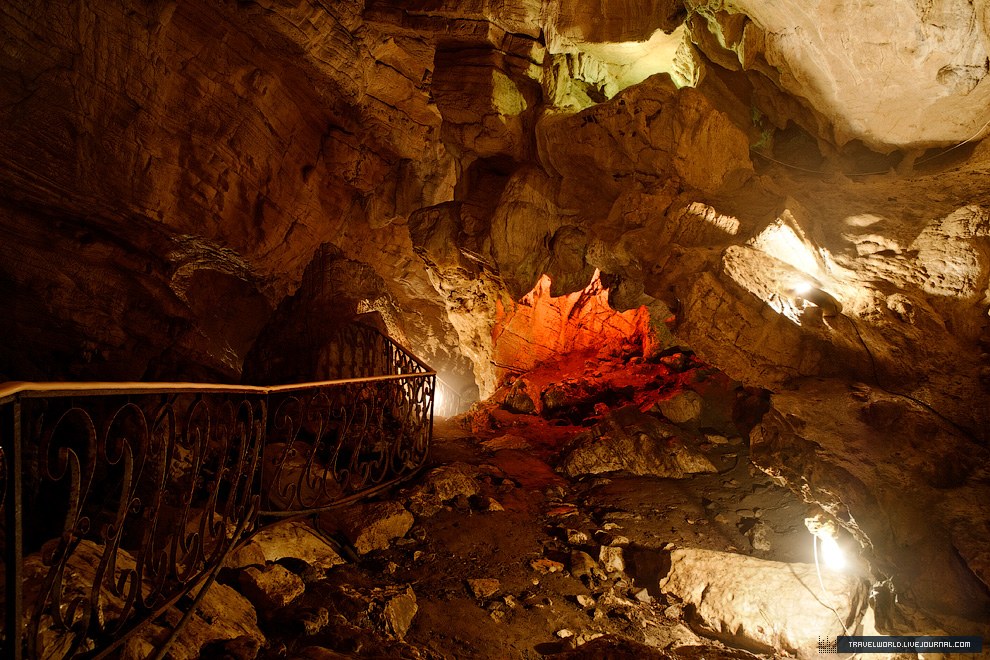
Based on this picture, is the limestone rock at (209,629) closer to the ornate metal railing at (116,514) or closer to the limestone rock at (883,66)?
the ornate metal railing at (116,514)

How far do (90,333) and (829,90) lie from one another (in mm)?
8996

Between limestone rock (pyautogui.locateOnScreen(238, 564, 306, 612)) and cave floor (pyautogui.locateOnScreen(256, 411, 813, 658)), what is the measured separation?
1.46 feet

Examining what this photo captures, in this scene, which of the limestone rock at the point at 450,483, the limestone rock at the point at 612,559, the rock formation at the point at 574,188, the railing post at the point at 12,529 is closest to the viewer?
the railing post at the point at 12,529

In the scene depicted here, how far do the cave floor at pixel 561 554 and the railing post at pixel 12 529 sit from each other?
53.1 inches

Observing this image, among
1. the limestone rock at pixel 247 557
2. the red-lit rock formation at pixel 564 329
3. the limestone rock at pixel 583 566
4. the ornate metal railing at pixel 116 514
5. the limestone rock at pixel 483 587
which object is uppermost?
the red-lit rock formation at pixel 564 329

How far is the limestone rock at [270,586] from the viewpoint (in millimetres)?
3201

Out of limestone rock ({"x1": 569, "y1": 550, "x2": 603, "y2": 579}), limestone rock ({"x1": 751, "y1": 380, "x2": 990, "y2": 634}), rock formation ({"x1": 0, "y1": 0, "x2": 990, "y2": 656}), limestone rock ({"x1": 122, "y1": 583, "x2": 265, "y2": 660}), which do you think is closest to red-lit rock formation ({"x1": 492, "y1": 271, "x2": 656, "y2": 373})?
rock formation ({"x1": 0, "y1": 0, "x2": 990, "y2": 656})

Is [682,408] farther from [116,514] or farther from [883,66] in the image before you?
[116,514]

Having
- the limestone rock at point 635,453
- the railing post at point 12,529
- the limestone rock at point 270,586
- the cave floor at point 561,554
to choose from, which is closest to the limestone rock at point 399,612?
the cave floor at point 561,554

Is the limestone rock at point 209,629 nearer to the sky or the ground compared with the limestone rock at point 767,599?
nearer to the sky

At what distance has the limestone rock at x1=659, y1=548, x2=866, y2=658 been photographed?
3621mm

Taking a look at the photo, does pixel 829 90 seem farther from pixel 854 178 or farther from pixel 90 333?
pixel 90 333

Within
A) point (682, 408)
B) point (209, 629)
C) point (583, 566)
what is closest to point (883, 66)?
point (583, 566)

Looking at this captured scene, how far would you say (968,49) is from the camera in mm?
3541
